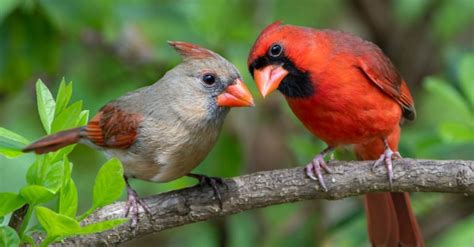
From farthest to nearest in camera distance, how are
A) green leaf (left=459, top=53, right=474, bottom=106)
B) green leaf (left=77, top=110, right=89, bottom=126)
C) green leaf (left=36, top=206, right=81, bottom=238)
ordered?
green leaf (left=459, top=53, right=474, bottom=106) → green leaf (left=77, top=110, right=89, bottom=126) → green leaf (left=36, top=206, right=81, bottom=238)

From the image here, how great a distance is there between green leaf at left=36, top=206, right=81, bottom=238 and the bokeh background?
4.49ft

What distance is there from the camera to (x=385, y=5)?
5.58m

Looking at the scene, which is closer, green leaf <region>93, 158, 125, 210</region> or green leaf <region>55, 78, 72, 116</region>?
green leaf <region>93, 158, 125, 210</region>

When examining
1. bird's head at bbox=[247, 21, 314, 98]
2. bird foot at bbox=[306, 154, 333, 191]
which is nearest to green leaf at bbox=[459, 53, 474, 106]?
bird's head at bbox=[247, 21, 314, 98]

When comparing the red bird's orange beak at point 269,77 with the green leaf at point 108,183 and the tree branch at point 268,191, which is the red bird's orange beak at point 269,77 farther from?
the green leaf at point 108,183

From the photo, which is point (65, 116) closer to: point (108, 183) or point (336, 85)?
point (108, 183)

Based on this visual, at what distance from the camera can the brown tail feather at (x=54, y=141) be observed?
249cm

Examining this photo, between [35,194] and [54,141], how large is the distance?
0.53 feet

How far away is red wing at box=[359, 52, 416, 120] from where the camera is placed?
364 centimetres

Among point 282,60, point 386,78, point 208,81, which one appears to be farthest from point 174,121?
point 386,78

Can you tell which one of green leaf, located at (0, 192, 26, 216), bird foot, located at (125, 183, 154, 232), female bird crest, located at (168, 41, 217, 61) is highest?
female bird crest, located at (168, 41, 217, 61)

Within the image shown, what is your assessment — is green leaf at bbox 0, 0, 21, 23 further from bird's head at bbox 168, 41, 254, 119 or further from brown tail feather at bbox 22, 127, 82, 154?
brown tail feather at bbox 22, 127, 82, 154

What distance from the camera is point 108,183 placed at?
2457 millimetres

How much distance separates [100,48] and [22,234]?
7.62 feet
